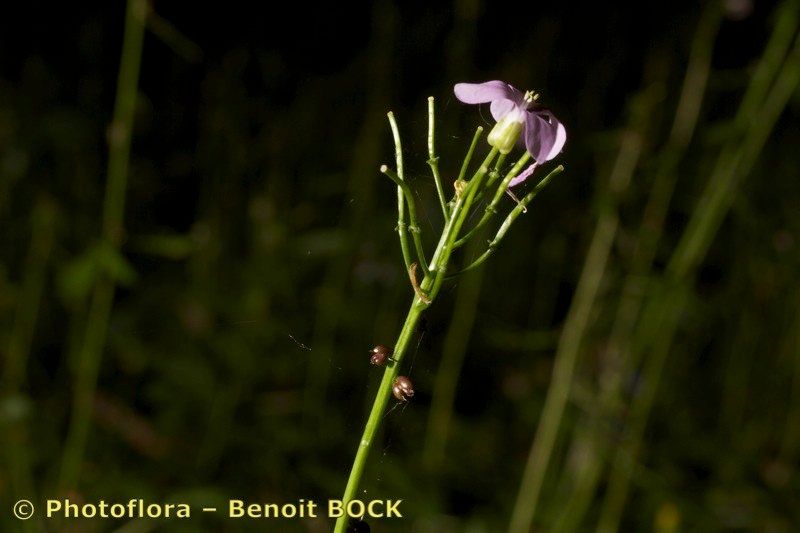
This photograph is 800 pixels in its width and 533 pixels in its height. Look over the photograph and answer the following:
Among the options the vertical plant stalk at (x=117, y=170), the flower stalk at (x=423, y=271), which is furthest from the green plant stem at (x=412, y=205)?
the vertical plant stalk at (x=117, y=170)

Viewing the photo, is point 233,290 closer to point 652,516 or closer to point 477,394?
point 477,394

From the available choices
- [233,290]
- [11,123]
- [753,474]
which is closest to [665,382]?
[753,474]

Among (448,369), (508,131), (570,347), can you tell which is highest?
(508,131)

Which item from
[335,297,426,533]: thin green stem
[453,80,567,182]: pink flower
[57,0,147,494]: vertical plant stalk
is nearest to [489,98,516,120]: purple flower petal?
[453,80,567,182]: pink flower

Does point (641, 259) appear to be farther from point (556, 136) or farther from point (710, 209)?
point (556, 136)

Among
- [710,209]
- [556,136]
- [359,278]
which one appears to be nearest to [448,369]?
[359,278]

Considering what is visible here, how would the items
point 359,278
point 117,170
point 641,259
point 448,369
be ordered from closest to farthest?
point 117,170 < point 641,259 < point 448,369 < point 359,278

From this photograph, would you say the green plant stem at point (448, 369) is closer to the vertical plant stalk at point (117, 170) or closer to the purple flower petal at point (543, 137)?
the vertical plant stalk at point (117, 170)
